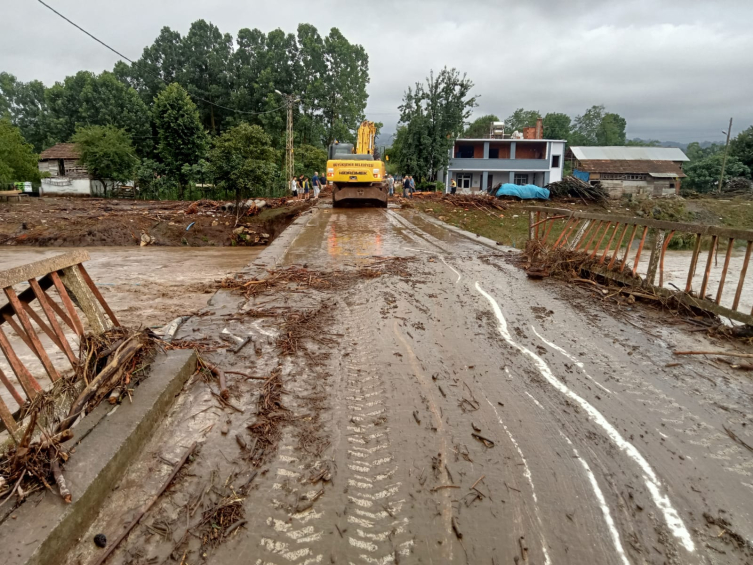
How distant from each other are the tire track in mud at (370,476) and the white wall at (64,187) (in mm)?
47787

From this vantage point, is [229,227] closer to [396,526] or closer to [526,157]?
[396,526]

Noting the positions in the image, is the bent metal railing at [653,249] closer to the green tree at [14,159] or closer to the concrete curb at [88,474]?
the concrete curb at [88,474]

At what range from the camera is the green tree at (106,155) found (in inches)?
1470

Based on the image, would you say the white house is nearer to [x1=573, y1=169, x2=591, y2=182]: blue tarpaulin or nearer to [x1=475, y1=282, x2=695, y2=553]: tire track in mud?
[x1=573, y1=169, x2=591, y2=182]: blue tarpaulin

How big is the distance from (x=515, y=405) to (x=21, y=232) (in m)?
23.0

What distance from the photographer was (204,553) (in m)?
2.13

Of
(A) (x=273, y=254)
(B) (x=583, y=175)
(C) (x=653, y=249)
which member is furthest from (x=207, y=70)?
(C) (x=653, y=249)

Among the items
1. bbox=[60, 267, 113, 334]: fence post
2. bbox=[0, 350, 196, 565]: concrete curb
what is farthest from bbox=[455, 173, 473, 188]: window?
bbox=[0, 350, 196, 565]: concrete curb

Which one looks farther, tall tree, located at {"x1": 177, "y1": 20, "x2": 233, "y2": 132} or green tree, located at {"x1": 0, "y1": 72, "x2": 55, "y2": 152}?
green tree, located at {"x1": 0, "y1": 72, "x2": 55, "y2": 152}

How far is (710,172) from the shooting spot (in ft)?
156

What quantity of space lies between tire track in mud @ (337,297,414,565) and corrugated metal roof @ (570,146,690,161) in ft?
183

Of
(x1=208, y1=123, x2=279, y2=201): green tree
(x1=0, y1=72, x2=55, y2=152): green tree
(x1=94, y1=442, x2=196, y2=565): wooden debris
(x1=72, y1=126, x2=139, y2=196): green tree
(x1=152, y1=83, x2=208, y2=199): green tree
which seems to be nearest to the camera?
(x1=94, y1=442, x2=196, y2=565): wooden debris

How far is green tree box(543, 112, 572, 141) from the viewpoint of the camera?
298ft

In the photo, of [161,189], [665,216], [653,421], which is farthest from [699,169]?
[653,421]
